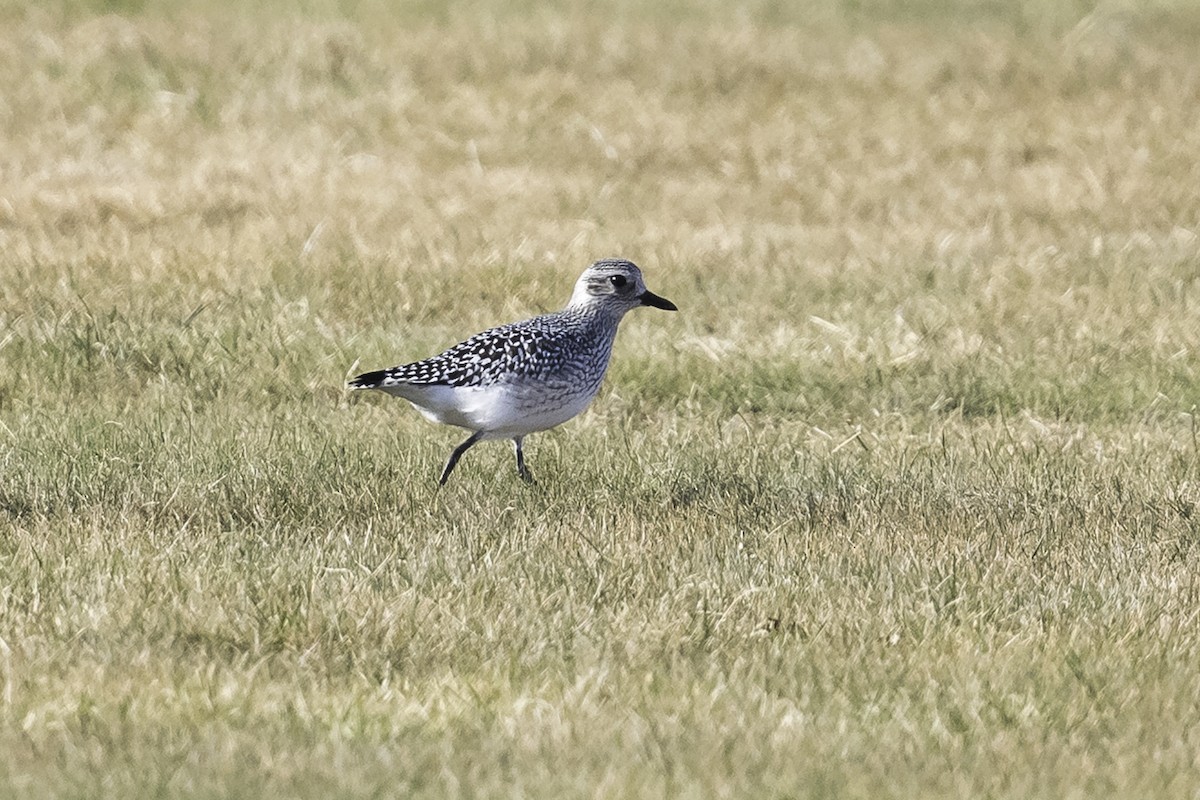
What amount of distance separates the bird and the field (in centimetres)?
32

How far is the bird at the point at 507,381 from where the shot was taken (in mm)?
8656

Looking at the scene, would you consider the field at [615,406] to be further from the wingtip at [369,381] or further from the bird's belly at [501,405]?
the wingtip at [369,381]

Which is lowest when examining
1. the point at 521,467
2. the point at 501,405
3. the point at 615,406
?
the point at 615,406

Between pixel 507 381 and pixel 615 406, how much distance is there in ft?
7.91

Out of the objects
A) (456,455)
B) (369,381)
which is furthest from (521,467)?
(369,381)

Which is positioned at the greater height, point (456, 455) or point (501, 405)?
point (501, 405)

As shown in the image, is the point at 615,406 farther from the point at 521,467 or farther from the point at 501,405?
the point at 501,405

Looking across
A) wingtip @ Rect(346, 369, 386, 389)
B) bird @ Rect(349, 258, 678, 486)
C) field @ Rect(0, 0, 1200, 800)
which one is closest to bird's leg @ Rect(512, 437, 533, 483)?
bird @ Rect(349, 258, 678, 486)

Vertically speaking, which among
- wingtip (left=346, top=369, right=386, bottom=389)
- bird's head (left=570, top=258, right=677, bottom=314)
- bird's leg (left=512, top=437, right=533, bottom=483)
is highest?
bird's head (left=570, top=258, right=677, bottom=314)

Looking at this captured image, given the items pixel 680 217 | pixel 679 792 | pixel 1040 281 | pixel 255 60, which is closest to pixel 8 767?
pixel 679 792

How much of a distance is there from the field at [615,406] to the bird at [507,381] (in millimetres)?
320

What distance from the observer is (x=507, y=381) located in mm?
8625

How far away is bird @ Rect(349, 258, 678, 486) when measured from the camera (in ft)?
28.4

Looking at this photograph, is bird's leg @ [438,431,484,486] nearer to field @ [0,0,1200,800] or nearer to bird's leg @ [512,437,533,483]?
field @ [0,0,1200,800]
